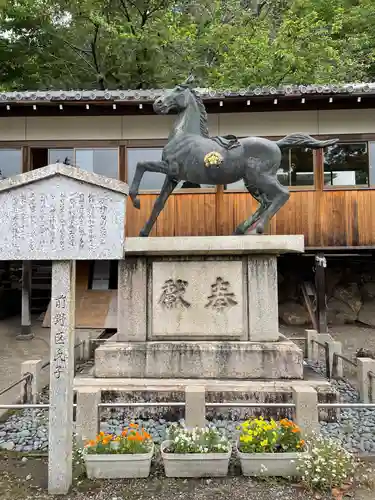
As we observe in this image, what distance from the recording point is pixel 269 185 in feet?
23.4

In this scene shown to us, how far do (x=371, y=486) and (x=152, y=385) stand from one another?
318 centimetres

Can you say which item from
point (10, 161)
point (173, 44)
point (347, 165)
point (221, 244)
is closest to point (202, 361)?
point (221, 244)

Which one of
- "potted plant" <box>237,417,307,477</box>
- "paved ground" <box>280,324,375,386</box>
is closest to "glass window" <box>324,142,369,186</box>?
"paved ground" <box>280,324,375,386</box>

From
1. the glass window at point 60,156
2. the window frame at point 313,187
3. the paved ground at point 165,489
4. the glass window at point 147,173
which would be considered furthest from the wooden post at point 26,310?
the paved ground at point 165,489

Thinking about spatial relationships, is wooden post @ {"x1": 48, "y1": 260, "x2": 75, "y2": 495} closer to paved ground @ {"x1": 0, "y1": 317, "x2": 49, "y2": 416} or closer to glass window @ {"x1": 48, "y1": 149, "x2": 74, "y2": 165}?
paved ground @ {"x1": 0, "y1": 317, "x2": 49, "y2": 416}

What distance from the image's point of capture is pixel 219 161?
22.7 feet

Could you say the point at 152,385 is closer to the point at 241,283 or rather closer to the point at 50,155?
the point at 241,283

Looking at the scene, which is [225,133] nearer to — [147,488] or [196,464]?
[196,464]

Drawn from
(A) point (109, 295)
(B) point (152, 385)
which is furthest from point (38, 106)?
(B) point (152, 385)

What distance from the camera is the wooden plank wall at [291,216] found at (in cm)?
1235

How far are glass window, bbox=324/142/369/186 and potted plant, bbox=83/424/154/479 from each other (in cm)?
1074

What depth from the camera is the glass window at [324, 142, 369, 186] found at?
13.0 metres

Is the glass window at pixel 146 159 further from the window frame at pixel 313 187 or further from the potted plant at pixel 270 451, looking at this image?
the potted plant at pixel 270 451

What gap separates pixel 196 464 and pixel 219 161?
451cm
